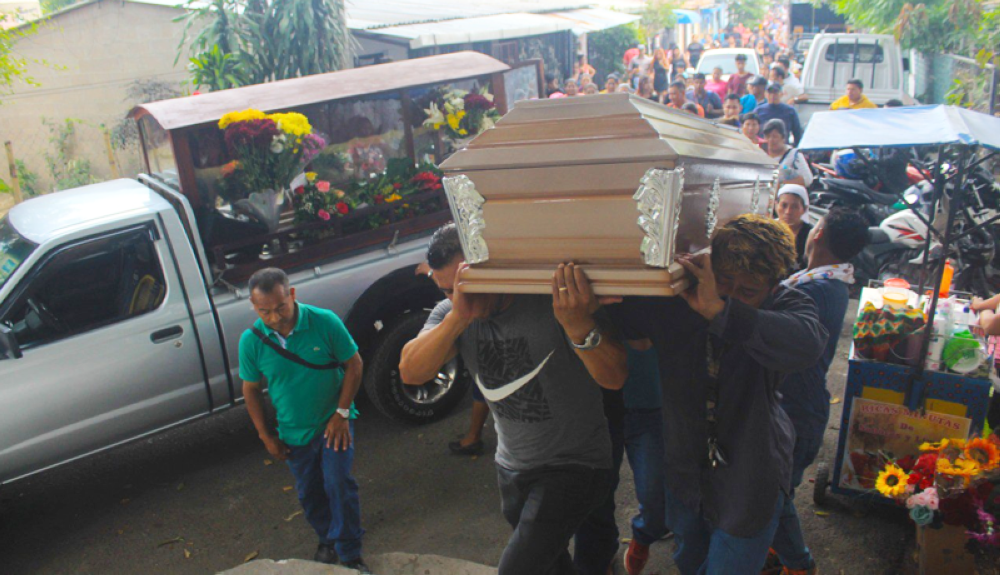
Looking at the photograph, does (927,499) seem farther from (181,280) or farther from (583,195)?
(181,280)

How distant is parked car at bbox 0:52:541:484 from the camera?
3.81 meters

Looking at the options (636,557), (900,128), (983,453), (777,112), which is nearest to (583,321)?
(636,557)

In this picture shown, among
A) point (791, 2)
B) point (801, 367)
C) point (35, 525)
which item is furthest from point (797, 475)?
point (791, 2)

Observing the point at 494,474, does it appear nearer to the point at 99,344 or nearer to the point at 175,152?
the point at 99,344

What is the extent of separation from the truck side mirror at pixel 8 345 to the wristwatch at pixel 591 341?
9.84ft

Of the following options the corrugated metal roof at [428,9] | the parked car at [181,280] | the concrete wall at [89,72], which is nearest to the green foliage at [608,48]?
the corrugated metal roof at [428,9]

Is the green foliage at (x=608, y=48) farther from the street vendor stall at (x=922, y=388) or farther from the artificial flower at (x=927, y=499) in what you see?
the artificial flower at (x=927, y=499)

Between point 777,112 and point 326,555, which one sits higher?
point 777,112

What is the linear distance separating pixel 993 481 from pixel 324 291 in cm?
356

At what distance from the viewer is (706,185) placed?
2.42 meters

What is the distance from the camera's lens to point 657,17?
84.9 ft

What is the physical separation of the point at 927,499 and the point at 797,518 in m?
0.60

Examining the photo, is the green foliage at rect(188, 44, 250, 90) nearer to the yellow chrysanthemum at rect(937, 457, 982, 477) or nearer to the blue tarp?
the blue tarp

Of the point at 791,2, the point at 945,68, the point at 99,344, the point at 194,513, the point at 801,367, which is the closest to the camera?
the point at 801,367
